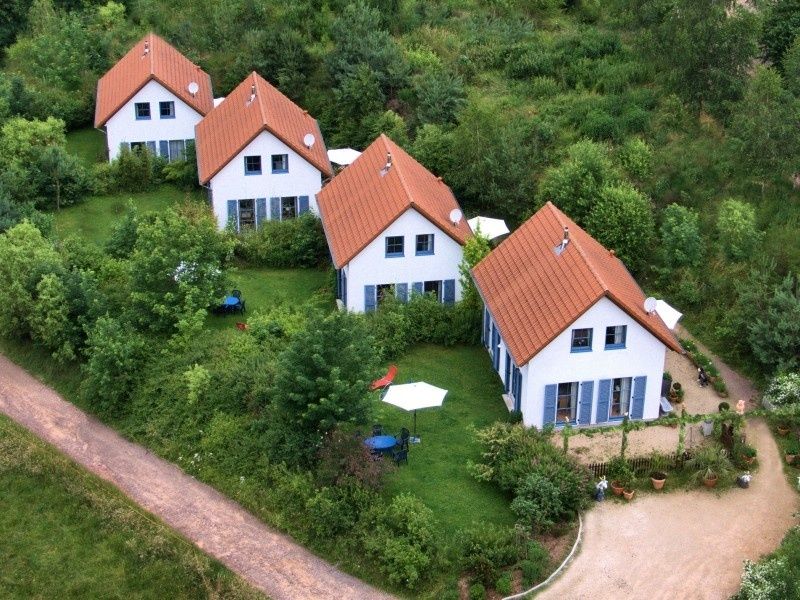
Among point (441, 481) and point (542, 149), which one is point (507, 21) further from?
point (441, 481)

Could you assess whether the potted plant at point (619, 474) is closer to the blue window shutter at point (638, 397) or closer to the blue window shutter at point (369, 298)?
the blue window shutter at point (638, 397)

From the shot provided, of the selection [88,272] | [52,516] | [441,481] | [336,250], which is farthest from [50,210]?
[441,481]

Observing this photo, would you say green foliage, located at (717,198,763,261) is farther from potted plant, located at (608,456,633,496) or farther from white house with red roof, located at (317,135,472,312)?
potted plant, located at (608,456,633,496)

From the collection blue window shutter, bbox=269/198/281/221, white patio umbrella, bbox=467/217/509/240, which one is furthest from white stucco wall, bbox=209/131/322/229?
white patio umbrella, bbox=467/217/509/240

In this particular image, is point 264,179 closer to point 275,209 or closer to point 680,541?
point 275,209

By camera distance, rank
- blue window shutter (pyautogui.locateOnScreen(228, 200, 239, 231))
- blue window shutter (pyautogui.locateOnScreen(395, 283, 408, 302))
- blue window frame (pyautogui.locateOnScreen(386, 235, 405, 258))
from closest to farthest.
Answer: blue window frame (pyautogui.locateOnScreen(386, 235, 405, 258)) < blue window shutter (pyautogui.locateOnScreen(395, 283, 408, 302)) < blue window shutter (pyautogui.locateOnScreen(228, 200, 239, 231))

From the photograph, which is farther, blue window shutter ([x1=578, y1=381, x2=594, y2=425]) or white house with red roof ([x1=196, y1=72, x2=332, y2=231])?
white house with red roof ([x1=196, y1=72, x2=332, y2=231])
